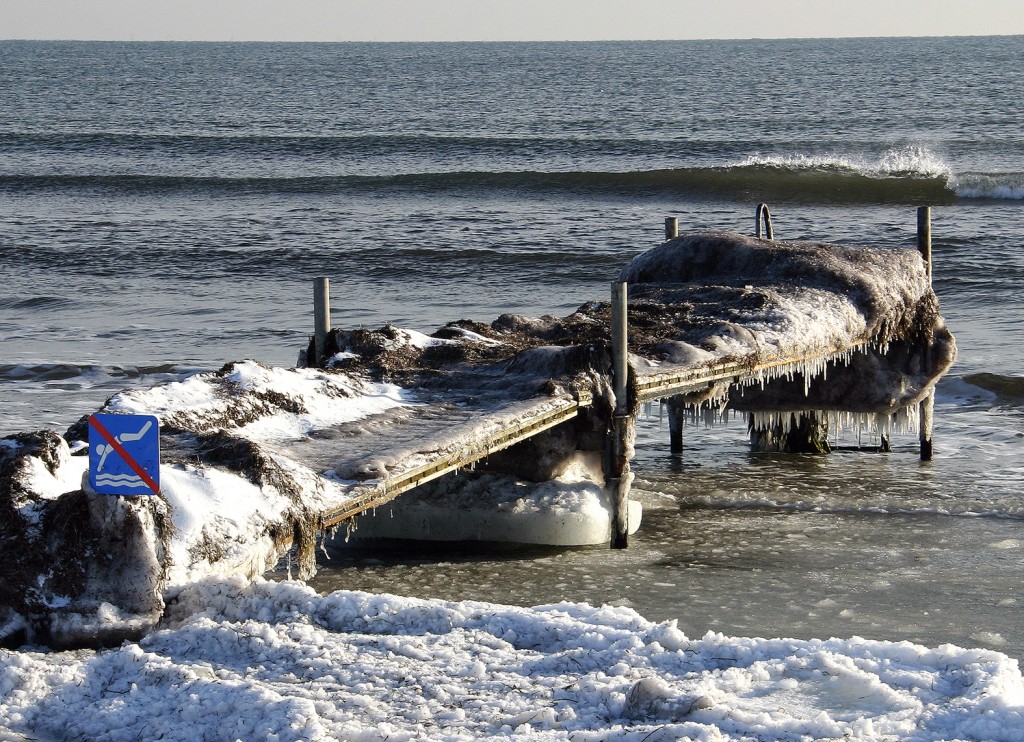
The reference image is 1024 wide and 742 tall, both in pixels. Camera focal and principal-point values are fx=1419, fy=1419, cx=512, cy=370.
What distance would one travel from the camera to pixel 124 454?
6.31 m

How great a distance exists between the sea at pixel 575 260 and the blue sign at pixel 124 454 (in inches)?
124

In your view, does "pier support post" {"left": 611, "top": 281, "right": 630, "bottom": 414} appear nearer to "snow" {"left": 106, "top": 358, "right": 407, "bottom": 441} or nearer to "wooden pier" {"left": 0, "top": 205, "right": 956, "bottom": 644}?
"wooden pier" {"left": 0, "top": 205, "right": 956, "bottom": 644}

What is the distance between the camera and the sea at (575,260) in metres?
9.71

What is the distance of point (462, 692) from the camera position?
615 centimetres

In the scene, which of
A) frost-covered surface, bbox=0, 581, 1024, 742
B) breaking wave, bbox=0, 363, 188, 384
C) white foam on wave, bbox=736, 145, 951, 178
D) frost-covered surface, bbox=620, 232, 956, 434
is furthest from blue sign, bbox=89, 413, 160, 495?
white foam on wave, bbox=736, 145, 951, 178

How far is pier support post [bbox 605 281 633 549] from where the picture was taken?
32.2 ft

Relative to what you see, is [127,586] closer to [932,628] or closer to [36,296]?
[932,628]

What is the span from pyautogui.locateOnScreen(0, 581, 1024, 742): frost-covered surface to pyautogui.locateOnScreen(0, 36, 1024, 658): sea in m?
1.95

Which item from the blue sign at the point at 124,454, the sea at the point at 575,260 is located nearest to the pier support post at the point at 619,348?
the sea at the point at 575,260

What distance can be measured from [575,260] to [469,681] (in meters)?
19.9

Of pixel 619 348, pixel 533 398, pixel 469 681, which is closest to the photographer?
pixel 469 681

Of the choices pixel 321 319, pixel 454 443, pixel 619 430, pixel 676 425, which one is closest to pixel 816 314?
pixel 676 425

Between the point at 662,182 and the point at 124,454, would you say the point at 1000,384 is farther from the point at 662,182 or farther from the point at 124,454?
the point at 662,182

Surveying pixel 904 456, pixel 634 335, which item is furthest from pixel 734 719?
pixel 904 456
